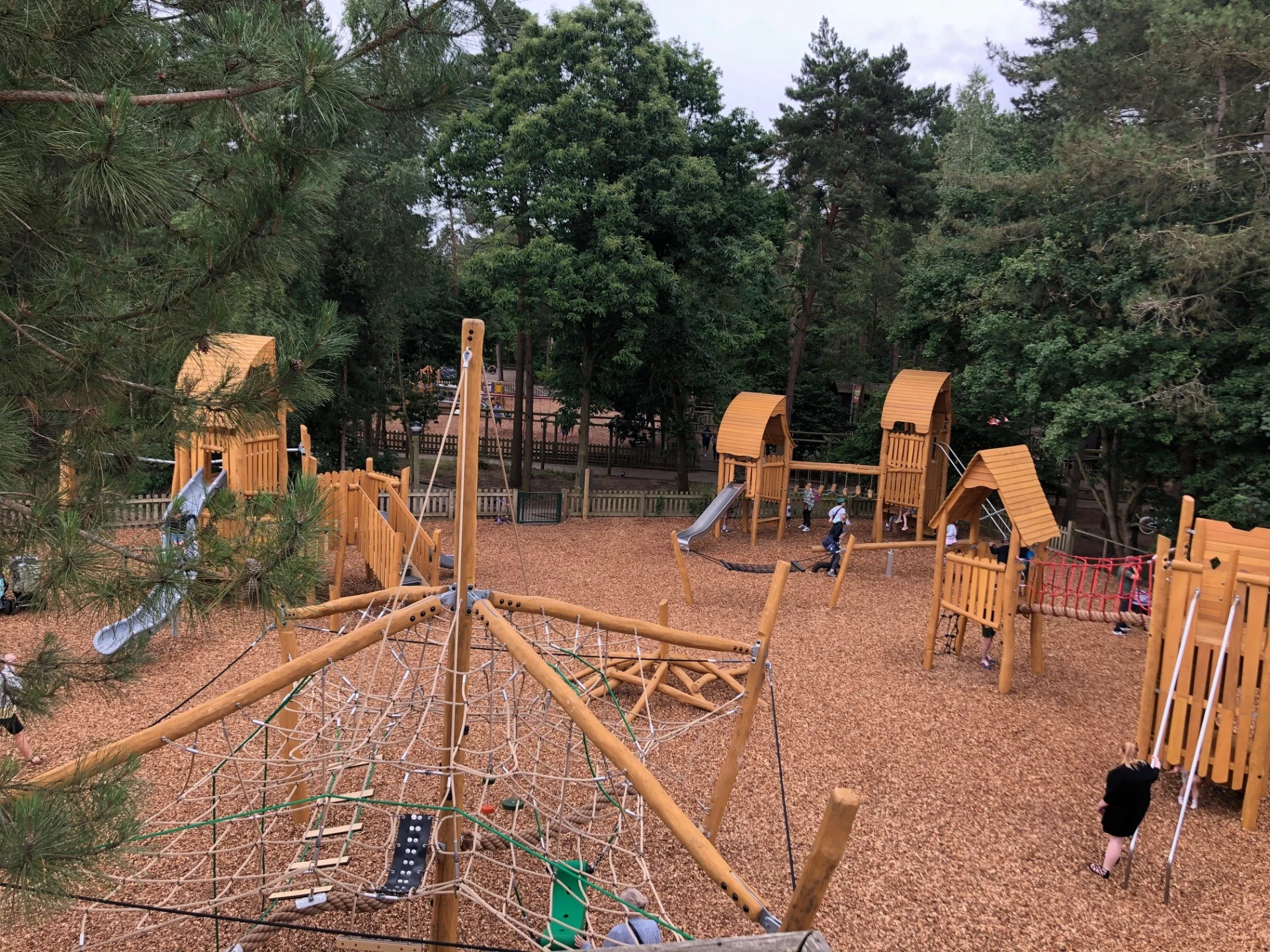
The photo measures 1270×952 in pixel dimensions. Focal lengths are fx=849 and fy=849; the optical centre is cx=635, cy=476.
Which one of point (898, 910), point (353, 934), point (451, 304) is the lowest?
point (898, 910)

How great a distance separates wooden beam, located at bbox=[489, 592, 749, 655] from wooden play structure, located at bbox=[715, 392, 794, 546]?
11420 mm

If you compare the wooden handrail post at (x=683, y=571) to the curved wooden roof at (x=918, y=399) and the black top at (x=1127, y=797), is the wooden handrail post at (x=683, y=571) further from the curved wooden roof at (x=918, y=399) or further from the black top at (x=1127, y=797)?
the curved wooden roof at (x=918, y=399)

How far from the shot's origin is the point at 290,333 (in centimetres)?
407

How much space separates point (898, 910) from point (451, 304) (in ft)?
77.0

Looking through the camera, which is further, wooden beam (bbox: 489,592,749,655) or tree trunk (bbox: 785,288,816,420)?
tree trunk (bbox: 785,288,816,420)

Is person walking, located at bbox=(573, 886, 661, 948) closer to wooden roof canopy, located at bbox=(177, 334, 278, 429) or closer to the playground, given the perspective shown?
the playground

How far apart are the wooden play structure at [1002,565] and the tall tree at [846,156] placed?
1354 centimetres

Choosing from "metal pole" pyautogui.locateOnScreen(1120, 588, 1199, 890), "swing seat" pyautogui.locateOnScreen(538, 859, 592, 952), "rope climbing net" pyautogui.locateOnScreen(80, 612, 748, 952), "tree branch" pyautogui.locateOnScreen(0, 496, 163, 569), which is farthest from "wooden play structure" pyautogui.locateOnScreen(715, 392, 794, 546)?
"tree branch" pyautogui.locateOnScreen(0, 496, 163, 569)

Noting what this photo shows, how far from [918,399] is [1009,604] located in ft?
28.3

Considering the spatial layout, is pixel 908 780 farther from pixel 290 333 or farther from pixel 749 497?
pixel 749 497

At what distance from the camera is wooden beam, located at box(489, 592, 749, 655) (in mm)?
4730

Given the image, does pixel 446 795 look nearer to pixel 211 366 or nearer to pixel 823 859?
pixel 823 859

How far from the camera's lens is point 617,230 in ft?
58.2

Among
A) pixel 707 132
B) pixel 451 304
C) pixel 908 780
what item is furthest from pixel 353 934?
pixel 451 304
